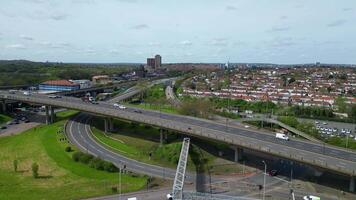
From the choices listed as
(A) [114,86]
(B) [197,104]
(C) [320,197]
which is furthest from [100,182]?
(A) [114,86]

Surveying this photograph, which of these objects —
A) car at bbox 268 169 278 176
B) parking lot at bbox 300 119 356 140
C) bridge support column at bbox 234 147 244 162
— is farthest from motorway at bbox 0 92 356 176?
parking lot at bbox 300 119 356 140

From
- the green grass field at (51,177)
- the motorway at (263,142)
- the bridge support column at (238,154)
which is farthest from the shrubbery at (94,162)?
the bridge support column at (238,154)

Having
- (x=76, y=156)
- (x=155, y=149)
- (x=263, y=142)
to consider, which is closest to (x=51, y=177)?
(x=76, y=156)

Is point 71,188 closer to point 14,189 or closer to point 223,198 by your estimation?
point 14,189

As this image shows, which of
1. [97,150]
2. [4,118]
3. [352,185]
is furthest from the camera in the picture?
[4,118]

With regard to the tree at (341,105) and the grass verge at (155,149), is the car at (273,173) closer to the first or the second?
the grass verge at (155,149)

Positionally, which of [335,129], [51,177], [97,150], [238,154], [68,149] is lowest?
[51,177]

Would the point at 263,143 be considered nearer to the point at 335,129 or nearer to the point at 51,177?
the point at 51,177

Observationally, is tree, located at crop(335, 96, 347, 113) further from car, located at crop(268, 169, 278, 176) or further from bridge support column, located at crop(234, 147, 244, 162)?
car, located at crop(268, 169, 278, 176)
